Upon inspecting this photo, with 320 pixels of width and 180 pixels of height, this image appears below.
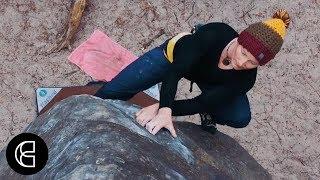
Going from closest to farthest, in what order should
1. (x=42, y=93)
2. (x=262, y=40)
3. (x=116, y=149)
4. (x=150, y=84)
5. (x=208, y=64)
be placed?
1. (x=116, y=149)
2. (x=262, y=40)
3. (x=208, y=64)
4. (x=150, y=84)
5. (x=42, y=93)

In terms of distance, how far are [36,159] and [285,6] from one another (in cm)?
315

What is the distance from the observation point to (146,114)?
2600 mm

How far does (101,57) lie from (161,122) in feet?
6.48

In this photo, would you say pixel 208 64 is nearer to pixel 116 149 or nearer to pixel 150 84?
pixel 150 84

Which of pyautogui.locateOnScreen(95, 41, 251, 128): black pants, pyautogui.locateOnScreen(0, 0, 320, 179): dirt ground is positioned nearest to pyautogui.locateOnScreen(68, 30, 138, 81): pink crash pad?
pyautogui.locateOnScreen(0, 0, 320, 179): dirt ground

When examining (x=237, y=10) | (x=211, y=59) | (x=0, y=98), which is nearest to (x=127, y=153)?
(x=211, y=59)

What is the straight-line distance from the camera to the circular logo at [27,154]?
7.50ft

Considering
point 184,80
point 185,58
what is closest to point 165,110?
point 185,58

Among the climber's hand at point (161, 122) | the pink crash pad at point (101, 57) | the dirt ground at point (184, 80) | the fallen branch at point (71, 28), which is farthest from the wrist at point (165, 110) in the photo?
the fallen branch at point (71, 28)

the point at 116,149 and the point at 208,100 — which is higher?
the point at 116,149

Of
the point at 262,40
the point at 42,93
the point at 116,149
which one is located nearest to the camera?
the point at 116,149

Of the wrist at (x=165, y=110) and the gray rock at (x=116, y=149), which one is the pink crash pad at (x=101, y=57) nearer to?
the gray rock at (x=116, y=149)

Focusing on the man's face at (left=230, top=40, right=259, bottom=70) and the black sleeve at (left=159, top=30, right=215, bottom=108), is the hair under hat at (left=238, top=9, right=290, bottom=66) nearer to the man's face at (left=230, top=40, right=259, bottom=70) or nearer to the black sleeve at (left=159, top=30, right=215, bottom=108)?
the man's face at (left=230, top=40, right=259, bottom=70)

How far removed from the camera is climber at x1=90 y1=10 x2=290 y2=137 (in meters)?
2.45
